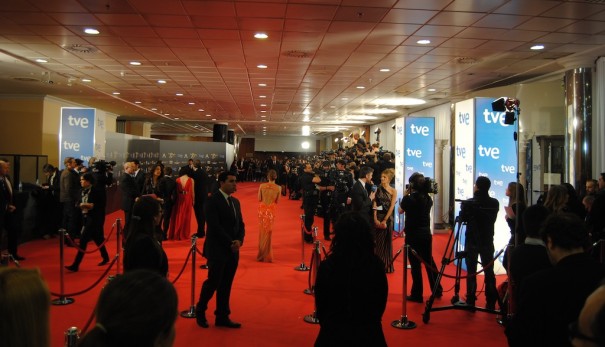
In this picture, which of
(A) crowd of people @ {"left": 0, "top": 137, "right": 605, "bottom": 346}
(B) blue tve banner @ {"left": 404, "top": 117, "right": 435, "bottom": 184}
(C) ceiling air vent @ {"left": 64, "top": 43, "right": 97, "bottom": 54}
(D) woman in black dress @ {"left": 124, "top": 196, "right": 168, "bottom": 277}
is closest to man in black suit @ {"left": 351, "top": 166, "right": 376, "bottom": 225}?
(A) crowd of people @ {"left": 0, "top": 137, "right": 605, "bottom": 346}

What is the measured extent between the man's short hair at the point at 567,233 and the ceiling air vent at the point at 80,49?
7.95m

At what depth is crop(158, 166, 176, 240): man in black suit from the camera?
9.58 meters

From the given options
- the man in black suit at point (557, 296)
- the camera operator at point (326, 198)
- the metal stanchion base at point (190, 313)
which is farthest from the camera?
the camera operator at point (326, 198)

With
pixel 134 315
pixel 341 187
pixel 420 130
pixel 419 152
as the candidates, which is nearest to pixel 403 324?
pixel 134 315

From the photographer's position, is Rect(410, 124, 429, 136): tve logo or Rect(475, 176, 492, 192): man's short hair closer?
Rect(475, 176, 492, 192): man's short hair

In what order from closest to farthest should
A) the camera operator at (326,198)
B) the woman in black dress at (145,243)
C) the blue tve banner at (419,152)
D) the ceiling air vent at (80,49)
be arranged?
the woman in black dress at (145,243) → the ceiling air vent at (80,49) → the camera operator at (326,198) → the blue tve banner at (419,152)

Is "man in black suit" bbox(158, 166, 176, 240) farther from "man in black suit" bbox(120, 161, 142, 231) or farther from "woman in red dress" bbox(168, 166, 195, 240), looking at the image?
"man in black suit" bbox(120, 161, 142, 231)

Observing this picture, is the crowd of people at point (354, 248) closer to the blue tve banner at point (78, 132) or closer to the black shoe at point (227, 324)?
the black shoe at point (227, 324)

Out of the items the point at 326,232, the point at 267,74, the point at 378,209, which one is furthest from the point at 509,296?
the point at 267,74

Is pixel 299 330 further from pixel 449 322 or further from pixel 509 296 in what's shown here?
pixel 509 296

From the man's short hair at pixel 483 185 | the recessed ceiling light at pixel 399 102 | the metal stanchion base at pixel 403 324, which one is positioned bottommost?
the metal stanchion base at pixel 403 324

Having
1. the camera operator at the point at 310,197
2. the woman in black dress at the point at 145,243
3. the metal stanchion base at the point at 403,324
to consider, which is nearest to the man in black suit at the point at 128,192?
the camera operator at the point at 310,197

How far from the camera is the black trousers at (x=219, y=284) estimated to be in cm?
470

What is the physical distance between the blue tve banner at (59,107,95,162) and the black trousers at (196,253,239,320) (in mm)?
7531
